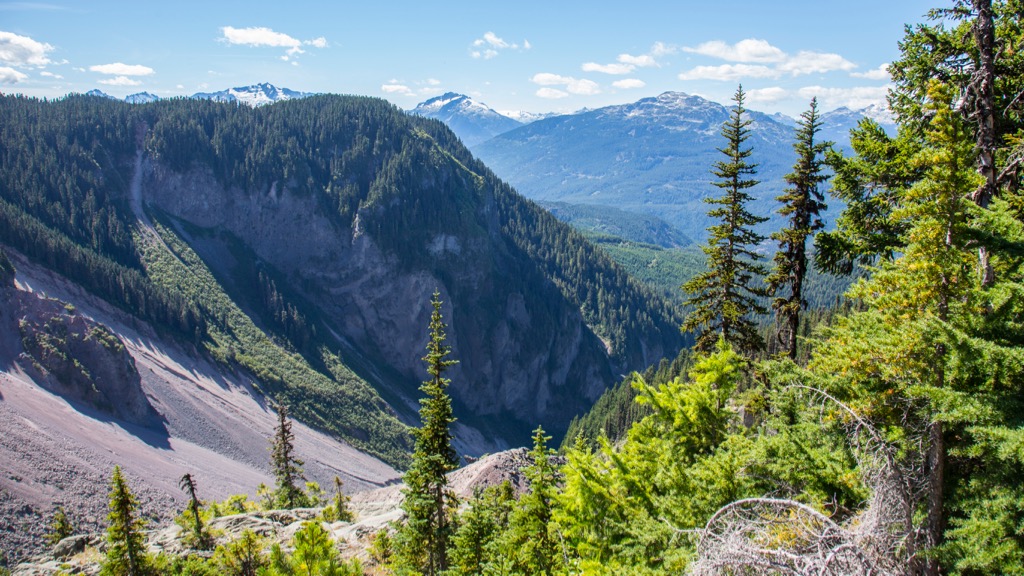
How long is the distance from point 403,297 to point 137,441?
80.9m

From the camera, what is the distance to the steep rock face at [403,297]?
146m

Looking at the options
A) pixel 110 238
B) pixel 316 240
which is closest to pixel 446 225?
pixel 316 240

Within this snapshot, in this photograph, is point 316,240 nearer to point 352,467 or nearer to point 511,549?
point 352,467

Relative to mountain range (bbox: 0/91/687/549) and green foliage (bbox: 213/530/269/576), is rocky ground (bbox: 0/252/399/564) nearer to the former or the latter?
mountain range (bbox: 0/91/687/549)

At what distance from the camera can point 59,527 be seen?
48.2 metres

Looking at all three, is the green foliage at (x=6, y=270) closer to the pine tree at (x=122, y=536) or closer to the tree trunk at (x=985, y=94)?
the pine tree at (x=122, y=536)

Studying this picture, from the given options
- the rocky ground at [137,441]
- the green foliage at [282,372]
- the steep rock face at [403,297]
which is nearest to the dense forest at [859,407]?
the rocky ground at [137,441]

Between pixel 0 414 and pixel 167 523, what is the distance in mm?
21539

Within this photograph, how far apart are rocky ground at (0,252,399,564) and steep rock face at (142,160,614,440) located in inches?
1784

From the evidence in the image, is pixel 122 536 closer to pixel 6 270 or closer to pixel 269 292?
pixel 6 270

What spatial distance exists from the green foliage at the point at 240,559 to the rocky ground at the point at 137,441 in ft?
102

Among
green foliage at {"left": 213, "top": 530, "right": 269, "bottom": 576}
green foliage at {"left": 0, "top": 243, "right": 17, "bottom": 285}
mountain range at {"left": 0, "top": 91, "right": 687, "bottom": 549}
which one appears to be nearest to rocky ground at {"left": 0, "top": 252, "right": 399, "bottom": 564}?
mountain range at {"left": 0, "top": 91, "right": 687, "bottom": 549}

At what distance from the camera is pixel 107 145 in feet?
467

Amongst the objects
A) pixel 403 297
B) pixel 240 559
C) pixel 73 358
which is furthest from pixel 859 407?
pixel 403 297
